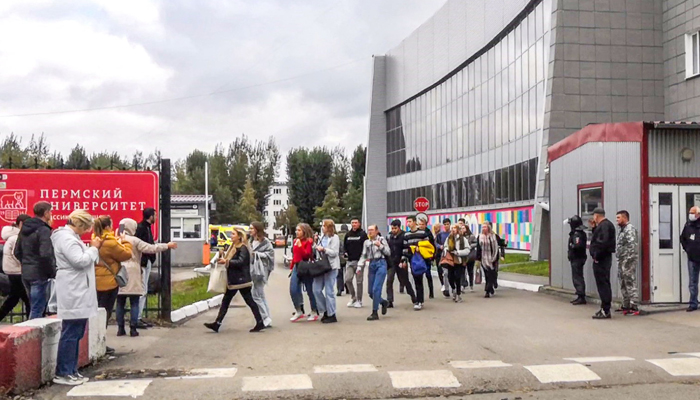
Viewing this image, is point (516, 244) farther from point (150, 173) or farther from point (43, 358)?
point (43, 358)

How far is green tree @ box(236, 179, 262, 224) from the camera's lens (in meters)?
85.7

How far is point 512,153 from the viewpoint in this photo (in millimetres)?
38656

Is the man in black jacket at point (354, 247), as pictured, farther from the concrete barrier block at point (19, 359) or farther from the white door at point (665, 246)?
the concrete barrier block at point (19, 359)

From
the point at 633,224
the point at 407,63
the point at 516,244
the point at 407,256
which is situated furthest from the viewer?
the point at 407,63

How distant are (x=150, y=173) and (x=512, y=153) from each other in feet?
93.6

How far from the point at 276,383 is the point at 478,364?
7.51ft

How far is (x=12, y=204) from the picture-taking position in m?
12.4

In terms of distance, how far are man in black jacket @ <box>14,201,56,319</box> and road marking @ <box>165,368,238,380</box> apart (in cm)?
282

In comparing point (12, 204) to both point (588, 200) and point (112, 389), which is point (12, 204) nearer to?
point (112, 389)

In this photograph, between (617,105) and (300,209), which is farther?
(300,209)

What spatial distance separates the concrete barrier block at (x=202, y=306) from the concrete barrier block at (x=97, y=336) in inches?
216

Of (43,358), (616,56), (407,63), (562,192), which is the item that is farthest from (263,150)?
(43,358)

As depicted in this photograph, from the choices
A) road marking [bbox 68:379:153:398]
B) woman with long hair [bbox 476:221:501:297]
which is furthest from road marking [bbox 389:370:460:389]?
woman with long hair [bbox 476:221:501:297]

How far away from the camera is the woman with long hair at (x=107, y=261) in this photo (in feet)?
31.2
